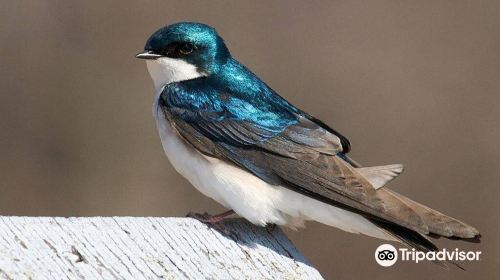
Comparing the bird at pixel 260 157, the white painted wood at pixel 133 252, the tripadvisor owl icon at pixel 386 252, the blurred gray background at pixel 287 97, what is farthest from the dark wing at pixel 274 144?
the blurred gray background at pixel 287 97

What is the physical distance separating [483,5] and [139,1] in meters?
1.24

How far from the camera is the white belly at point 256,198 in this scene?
2947 millimetres

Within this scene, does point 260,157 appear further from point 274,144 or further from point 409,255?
point 409,255

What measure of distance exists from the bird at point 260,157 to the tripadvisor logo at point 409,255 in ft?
1.82

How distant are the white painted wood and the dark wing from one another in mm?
176

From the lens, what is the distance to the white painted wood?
96.5 inches

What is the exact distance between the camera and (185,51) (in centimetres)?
329

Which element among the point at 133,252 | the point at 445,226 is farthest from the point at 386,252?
the point at 133,252

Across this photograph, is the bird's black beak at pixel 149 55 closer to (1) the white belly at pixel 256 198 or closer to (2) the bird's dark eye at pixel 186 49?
(2) the bird's dark eye at pixel 186 49

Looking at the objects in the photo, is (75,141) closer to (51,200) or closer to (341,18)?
(51,200)

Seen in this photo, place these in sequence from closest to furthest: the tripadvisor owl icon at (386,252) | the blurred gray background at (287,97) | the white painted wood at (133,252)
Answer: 1. the white painted wood at (133,252)
2. the tripadvisor owl icon at (386,252)
3. the blurred gray background at (287,97)

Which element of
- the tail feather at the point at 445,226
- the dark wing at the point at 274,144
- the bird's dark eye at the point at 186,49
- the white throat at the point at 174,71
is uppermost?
the bird's dark eye at the point at 186,49

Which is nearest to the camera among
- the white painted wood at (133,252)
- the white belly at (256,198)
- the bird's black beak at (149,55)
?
the white painted wood at (133,252)

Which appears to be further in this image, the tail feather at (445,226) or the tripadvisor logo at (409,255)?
the tripadvisor logo at (409,255)
